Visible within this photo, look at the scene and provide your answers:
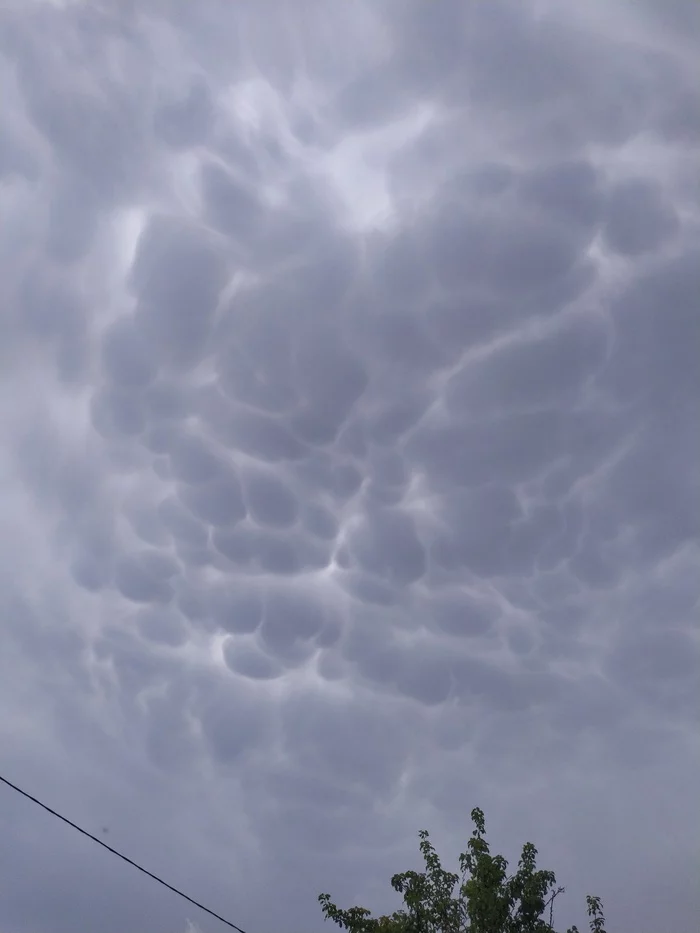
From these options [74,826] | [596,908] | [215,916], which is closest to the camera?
[74,826]

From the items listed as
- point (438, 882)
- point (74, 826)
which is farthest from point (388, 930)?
point (74, 826)

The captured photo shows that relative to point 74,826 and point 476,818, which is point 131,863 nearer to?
point 74,826

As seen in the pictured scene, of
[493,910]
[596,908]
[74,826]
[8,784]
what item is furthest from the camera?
[596,908]

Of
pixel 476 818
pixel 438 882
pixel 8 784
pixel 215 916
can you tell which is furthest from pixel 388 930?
pixel 8 784

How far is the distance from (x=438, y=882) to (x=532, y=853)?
3065 mm

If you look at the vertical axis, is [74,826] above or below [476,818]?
below

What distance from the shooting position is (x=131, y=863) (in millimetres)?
20969

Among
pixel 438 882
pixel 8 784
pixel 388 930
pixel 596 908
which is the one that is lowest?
pixel 8 784

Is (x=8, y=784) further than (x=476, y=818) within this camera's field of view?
No

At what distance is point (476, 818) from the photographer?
28.2 metres

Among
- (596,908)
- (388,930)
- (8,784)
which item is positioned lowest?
(8,784)

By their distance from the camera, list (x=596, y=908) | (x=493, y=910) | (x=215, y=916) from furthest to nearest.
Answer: (x=596, y=908) < (x=493, y=910) < (x=215, y=916)

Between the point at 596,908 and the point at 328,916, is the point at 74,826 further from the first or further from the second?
the point at 596,908

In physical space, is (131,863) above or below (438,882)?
below
